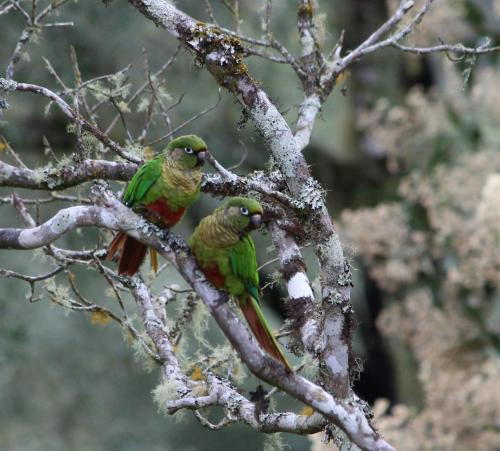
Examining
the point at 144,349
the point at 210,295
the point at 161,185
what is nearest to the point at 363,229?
the point at 144,349

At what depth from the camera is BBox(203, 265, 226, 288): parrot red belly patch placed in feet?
9.16

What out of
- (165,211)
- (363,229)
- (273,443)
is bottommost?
(273,443)

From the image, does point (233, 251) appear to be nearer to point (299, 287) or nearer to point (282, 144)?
point (299, 287)

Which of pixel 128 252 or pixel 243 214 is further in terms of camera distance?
pixel 128 252

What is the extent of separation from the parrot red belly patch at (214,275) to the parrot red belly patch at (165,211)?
0.91 ft

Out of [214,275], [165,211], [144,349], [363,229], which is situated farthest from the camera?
[363,229]

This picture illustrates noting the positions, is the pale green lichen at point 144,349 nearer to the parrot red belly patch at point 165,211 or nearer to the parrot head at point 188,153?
the parrot red belly patch at point 165,211

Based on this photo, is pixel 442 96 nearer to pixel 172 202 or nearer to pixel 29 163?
pixel 29 163

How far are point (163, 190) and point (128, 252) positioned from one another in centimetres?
27

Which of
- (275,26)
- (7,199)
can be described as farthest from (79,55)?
(7,199)

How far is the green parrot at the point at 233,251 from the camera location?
2.82 m

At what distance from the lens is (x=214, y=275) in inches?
110

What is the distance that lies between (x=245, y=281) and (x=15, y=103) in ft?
18.4

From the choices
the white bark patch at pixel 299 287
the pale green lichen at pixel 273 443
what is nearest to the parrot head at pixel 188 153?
the white bark patch at pixel 299 287
